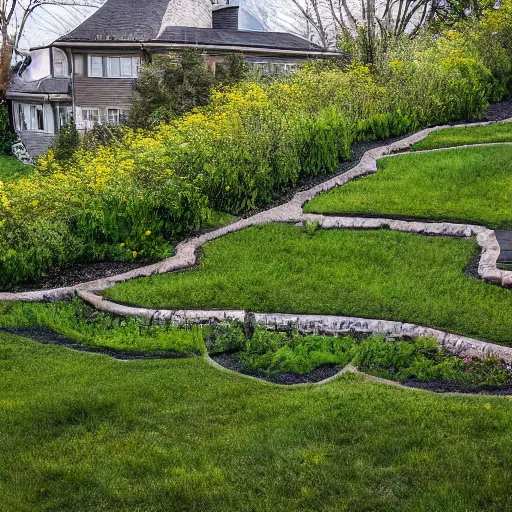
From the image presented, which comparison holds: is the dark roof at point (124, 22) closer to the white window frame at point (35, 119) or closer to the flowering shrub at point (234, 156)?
the white window frame at point (35, 119)

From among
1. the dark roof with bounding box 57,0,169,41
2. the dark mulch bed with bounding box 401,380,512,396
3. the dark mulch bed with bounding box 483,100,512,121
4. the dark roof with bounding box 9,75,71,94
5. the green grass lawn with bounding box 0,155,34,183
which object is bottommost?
the green grass lawn with bounding box 0,155,34,183

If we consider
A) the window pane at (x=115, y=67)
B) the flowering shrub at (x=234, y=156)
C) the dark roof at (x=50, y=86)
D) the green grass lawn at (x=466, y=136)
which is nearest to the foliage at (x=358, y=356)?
the flowering shrub at (x=234, y=156)

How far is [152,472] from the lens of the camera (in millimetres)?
4160

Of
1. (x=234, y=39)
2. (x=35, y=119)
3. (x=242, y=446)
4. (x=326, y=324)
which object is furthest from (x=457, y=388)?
(x=35, y=119)

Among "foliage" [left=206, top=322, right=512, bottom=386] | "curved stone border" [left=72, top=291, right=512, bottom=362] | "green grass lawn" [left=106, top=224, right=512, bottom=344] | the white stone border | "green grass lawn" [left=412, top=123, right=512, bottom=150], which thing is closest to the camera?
"foliage" [left=206, top=322, right=512, bottom=386]

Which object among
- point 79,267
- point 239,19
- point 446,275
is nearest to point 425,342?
point 446,275

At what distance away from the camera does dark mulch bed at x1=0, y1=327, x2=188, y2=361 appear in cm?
A: 690

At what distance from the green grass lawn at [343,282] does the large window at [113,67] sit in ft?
69.1

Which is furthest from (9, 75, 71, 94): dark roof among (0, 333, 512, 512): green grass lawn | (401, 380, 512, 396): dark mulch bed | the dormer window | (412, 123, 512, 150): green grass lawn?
(401, 380, 512, 396): dark mulch bed

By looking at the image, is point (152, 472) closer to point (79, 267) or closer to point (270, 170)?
point (79, 267)

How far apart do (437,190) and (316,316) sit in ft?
15.7

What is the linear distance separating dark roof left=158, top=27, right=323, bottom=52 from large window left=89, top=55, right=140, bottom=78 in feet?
4.98

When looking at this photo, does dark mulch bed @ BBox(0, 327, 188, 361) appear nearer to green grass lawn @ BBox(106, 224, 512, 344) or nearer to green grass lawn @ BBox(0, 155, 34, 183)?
green grass lawn @ BBox(106, 224, 512, 344)

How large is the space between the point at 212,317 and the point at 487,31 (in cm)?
1436
